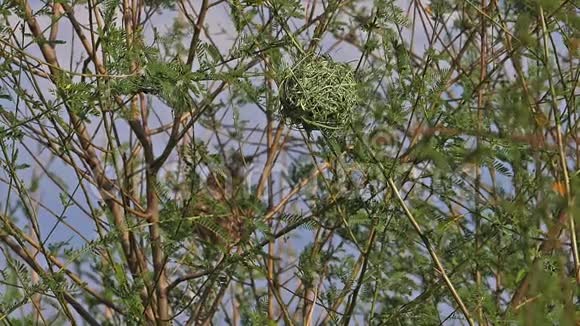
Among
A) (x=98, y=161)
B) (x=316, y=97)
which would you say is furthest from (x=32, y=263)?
(x=316, y=97)

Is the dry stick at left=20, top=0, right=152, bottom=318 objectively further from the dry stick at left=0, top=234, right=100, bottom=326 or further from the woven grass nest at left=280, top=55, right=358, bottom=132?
the woven grass nest at left=280, top=55, right=358, bottom=132

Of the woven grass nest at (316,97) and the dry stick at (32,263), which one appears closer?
the woven grass nest at (316,97)

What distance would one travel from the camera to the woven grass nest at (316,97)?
177 centimetres

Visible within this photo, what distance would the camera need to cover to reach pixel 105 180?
8.52 ft

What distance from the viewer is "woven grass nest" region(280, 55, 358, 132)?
1.77 m

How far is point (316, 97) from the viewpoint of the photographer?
5.82 feet

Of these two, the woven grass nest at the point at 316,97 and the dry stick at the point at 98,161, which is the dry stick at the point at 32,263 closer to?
the dry stick at the point at 98,161

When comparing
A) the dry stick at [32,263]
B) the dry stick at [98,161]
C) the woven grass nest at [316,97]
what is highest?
the dry stick at [98,161]

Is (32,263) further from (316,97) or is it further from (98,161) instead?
(316,97)

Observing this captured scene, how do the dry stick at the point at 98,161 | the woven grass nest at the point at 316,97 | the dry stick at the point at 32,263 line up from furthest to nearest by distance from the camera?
the dry stick at the point at 98,161 < the dry stick at the point at 32,263 < the woven grass nest at the point at 316,97

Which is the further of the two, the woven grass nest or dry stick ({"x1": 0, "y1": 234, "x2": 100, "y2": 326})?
dry stick ({"x1": 0, "y1": 234, "x2": 100, "y2": 326})

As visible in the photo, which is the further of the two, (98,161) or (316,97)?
(98,161)

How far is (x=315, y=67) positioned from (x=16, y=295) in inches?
36.2

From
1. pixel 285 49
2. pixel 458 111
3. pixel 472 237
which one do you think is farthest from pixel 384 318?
pixel 285 49
